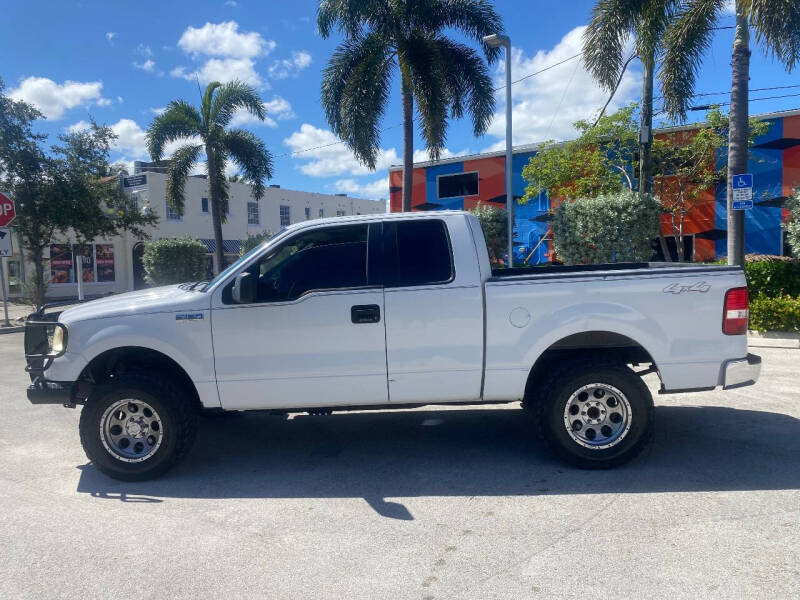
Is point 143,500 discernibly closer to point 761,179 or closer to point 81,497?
point 81,497

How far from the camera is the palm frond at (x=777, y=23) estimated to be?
11852 millimetres

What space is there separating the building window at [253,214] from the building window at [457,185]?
16204 mm

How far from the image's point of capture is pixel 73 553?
386 centimetres

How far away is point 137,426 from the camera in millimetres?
5051

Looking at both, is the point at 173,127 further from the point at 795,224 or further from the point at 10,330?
the point at 795,224

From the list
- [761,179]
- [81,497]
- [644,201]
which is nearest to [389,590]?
[81,497]

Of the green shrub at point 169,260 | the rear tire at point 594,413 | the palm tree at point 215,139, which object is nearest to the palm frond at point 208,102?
the palm tree at point 215,139

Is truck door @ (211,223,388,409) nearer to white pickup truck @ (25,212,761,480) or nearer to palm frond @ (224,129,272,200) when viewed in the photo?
white pickup truck @ (25,212,761,480)

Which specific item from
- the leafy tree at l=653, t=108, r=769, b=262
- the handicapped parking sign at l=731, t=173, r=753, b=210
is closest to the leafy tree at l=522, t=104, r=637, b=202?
the leafy tree at l=653, t=108, r=769, b=262

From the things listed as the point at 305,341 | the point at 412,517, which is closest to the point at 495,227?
the point at 305,341

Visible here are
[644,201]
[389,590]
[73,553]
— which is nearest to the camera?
[389,590]

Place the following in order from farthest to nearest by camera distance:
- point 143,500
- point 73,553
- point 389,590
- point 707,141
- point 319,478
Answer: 1. point 707,141
2. point 319,478
3. point 143,500
4. point 73,553
5. point 389,590

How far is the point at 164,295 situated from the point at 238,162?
21892 millimetres

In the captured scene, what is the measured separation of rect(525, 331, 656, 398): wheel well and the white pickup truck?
0.02 meters
